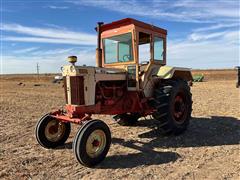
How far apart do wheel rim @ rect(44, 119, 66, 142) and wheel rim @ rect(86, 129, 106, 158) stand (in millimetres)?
1517

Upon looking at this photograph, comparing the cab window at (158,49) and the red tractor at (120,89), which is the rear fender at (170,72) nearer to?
the red tractor at (120,89)

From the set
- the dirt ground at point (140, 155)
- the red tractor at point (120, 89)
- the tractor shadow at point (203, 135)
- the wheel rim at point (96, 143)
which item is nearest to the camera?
the dirt ground at point (140, 155)

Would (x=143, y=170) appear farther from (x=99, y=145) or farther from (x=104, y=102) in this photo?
(x=104, y=102)

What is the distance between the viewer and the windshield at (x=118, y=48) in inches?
308

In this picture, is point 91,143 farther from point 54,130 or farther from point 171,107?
point 171,107

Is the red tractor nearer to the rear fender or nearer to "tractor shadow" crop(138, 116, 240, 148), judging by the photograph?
the rear fender

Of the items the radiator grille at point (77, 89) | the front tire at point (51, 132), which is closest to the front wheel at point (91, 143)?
the radiator grille at point (77, 89)

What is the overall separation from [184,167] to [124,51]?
3534 millimetres

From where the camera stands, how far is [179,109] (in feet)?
27.5

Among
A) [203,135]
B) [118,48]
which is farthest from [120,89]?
[203,135]

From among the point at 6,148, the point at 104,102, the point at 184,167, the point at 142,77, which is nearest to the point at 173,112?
the point at 142,77

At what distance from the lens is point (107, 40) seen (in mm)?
8344

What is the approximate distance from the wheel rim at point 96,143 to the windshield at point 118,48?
8.17 ft

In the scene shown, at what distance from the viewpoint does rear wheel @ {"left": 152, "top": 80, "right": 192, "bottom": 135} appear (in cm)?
766
